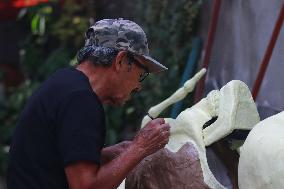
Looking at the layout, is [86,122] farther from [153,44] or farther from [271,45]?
[153,44]

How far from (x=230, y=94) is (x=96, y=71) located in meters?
0.49

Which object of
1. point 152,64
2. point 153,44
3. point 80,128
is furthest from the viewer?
point 153,44

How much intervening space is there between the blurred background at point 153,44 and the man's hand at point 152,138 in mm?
1356

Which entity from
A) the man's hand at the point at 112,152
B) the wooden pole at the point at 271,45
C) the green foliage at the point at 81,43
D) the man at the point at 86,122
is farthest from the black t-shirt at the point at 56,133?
the green foliage at the point at 81,43

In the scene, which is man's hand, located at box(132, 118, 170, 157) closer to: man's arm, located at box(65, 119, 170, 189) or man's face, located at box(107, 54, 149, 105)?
man's arm, located at box(65, 119, 170, 189)

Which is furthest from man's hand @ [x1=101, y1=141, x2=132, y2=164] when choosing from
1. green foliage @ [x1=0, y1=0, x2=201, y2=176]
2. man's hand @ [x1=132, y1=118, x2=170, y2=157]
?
green foliage @ [x1=0, y1=0, x2=201, y2=176]

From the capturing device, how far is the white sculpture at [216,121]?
2160mm

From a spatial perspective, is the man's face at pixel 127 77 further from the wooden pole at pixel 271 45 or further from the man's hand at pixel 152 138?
the wooden pole at pixel 271 45

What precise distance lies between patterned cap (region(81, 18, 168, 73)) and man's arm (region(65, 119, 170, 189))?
0.26 meters

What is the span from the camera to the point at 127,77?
2.28 metres

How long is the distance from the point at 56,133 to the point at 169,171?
0.42 metres

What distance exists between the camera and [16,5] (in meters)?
6.36

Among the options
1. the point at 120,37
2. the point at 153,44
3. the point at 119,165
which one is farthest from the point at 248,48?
the point at 119,165

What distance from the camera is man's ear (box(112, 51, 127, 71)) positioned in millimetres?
2229
